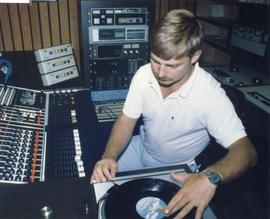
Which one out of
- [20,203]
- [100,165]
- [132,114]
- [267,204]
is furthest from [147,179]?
[267,204]

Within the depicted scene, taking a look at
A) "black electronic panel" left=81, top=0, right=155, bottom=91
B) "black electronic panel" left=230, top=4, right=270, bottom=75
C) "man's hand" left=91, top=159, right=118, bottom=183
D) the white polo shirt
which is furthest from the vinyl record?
"black electronic panel" left=230, top=4, right=270, bottom=75

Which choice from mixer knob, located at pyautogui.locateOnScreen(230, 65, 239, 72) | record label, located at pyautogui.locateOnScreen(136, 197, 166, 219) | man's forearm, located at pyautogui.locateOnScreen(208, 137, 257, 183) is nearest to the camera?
record label, located at pyautogui.locateOnScreen(136, 197, 166, 219)

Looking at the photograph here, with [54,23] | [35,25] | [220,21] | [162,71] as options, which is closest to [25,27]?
[35,25]

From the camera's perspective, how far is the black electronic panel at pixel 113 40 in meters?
1.99

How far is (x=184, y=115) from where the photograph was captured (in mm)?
1484

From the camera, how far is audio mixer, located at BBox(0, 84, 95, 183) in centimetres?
114

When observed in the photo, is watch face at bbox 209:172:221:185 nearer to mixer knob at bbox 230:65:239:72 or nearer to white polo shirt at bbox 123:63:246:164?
white polo shirt at bbox 123:63:246:164

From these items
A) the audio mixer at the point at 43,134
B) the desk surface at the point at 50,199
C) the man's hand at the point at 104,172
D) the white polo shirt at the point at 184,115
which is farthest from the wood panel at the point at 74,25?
the desk surface at the point at 50,199

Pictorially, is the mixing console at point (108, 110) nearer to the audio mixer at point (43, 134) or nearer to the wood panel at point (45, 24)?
the audio mixer at point (43, 134)

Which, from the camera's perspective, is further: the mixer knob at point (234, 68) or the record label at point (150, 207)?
the mixer knob at point (234, 68)

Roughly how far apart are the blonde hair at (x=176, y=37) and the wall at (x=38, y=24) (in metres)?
1.28

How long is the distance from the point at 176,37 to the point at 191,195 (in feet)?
2.17

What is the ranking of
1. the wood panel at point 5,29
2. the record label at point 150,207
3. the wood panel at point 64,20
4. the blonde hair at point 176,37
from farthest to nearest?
1. the wood panel at point 64,20
2. the wood panel at point 5,29
3. the blonde hair at point 176,37
4. the record label at point 150,207

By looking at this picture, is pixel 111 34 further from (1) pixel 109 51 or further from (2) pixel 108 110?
(2) pixel 108 110
